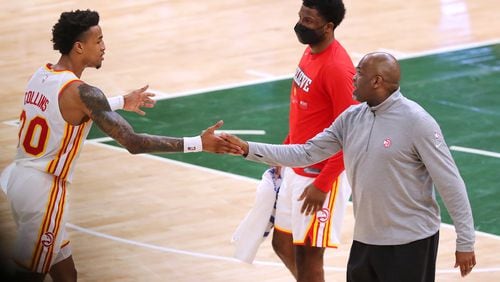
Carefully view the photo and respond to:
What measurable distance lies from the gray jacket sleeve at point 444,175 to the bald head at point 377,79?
0.86 feet

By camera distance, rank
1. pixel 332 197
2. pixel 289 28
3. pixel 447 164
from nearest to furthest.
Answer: pixel 447 164, pixel 332 197, pixel 289 28

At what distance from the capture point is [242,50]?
48.8 feet

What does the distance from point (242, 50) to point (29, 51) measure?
9.29 ft

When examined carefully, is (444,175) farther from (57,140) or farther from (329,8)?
(57,140)

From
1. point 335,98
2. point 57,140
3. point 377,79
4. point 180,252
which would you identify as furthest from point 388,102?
point 180,252

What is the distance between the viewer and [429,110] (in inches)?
472

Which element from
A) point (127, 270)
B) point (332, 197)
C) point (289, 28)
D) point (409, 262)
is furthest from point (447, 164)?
point (289, 28)

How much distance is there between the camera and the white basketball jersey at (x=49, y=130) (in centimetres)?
655

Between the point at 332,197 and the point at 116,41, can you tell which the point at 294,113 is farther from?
the point at 116,41

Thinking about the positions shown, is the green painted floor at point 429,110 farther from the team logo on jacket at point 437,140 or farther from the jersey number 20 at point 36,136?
the jersey number 20 at point 36,136

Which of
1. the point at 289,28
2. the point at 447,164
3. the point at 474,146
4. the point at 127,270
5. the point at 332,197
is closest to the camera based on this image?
the point at 447,164

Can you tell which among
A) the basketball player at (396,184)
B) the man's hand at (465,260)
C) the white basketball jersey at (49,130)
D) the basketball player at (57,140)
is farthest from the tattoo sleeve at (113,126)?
the man's hand at (465,260)

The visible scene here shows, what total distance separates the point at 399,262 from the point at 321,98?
131cm

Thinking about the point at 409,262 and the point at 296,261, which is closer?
the point at 409,262
